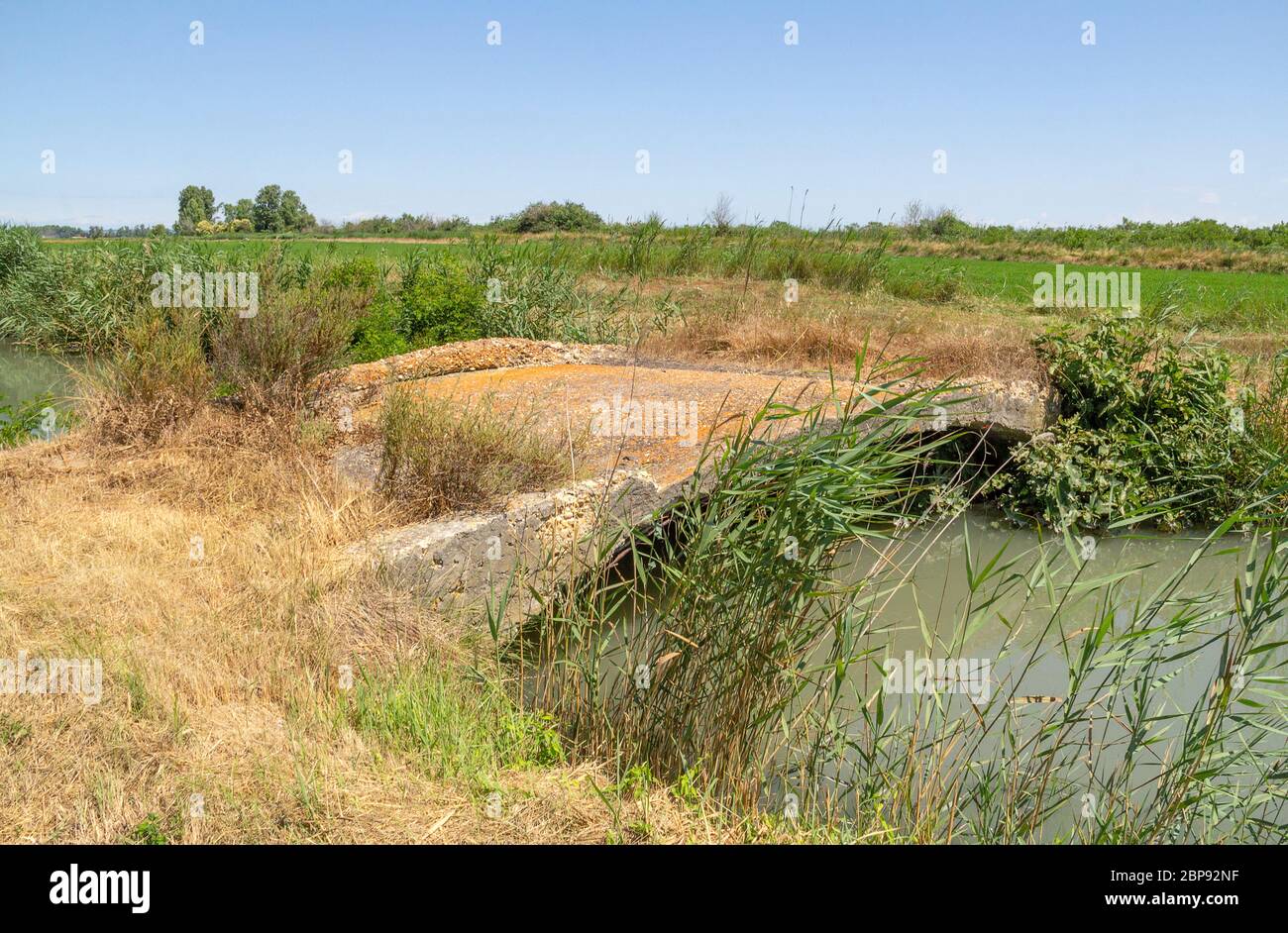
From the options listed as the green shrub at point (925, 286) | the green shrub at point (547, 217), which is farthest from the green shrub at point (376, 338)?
the green shrub at point (547, 217)

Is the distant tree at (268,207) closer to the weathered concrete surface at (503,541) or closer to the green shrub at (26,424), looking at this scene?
the green shrub at (26,424)

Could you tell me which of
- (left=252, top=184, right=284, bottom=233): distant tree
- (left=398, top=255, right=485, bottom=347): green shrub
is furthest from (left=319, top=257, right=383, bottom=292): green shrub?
(left=252, top=184, right=284, bottom=233): distant tree

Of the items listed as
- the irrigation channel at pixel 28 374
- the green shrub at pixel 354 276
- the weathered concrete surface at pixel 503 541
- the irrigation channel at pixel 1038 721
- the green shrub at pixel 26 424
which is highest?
the green shrub at pixel 354 276

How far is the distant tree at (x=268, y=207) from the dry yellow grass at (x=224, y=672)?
1413 inches

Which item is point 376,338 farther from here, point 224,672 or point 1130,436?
point 1130,436

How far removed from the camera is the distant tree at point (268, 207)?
3831 centimetres

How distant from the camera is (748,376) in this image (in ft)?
25.1

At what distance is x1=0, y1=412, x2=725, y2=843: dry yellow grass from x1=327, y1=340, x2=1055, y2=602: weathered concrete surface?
0.40m

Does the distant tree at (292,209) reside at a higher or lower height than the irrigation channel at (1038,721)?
higher

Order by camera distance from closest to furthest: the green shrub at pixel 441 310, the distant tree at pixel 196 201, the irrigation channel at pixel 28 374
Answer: the green shrub at pixel 441 310, the irrigation channel at pixel 28 374, the distant tree at pixel 196 201

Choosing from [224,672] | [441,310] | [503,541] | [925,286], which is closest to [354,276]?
[441,310]

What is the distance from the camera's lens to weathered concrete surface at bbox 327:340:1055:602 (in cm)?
477

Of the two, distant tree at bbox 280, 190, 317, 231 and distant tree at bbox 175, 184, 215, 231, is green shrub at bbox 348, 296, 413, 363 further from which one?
distant tree at bbox 280, 190, 317, 231

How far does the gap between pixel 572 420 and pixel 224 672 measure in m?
3.28
